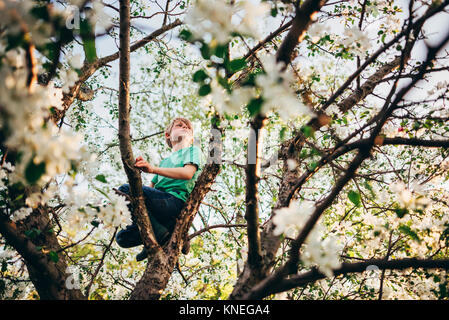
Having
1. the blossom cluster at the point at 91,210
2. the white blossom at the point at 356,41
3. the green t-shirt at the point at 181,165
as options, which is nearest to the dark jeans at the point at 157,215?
the green t-shirt at the point at 181,165

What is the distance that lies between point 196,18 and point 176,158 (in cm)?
184

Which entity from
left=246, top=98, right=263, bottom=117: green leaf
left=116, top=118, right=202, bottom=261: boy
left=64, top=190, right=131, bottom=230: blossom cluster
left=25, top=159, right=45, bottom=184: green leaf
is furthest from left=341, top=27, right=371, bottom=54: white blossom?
left=25, top=159, right=45, bottom=184: green leaf

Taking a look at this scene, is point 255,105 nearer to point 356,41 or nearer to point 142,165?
point 142,165

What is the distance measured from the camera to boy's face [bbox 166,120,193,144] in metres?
2.84

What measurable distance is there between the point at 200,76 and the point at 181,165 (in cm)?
167

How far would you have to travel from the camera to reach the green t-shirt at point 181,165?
7.69 ft

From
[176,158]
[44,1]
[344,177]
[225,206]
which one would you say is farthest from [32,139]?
[225,206]

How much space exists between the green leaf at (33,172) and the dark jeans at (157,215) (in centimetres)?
144

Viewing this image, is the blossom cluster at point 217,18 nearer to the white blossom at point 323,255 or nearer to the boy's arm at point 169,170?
the white blossom at point 323,255

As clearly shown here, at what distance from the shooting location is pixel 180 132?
112 inches

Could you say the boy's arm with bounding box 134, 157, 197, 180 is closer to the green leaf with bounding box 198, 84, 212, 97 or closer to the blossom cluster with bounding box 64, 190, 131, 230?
the blossom cluster with bounding box 64, 190, 131, 230

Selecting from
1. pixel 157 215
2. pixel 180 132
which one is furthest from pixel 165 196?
pixel 180 132

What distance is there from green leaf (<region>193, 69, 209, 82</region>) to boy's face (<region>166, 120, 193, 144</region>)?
1.95 meters

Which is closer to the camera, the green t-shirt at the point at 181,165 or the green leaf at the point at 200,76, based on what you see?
the green leaf at the point at 200,76
